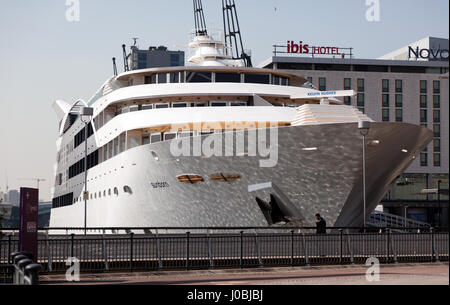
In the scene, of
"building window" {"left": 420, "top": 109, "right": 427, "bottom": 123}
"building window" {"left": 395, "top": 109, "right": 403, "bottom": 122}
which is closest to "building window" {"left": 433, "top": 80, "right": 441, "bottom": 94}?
"building window" {"left": 420, "top": 109, "right": 427, "bottom": 123}

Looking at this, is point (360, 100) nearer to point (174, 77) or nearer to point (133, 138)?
point (174, 77)

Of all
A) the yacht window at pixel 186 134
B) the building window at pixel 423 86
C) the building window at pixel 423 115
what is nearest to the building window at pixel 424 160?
the building window at pixel 423 115

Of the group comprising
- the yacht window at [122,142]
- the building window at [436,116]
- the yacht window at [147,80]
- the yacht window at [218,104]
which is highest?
the building window at [436,116]

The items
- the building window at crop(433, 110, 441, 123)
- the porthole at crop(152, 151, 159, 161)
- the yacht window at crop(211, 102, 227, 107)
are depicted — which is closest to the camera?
the porthole at crop(152, 151, 159, 161)

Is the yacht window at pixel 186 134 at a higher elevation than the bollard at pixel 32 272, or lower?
higher

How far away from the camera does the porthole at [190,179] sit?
30.0 meters

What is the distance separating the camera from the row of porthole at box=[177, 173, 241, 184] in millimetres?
29125

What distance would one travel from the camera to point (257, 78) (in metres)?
36.9

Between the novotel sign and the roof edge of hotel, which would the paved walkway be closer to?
the roof edge of hotel

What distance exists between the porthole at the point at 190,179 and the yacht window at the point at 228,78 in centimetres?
742

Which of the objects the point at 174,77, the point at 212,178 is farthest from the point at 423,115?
the point at 212,178

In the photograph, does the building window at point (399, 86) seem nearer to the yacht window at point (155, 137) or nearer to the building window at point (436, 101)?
the building window at point (436, 101)

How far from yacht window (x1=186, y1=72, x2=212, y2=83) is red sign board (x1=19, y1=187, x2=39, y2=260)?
1990 centimetres
